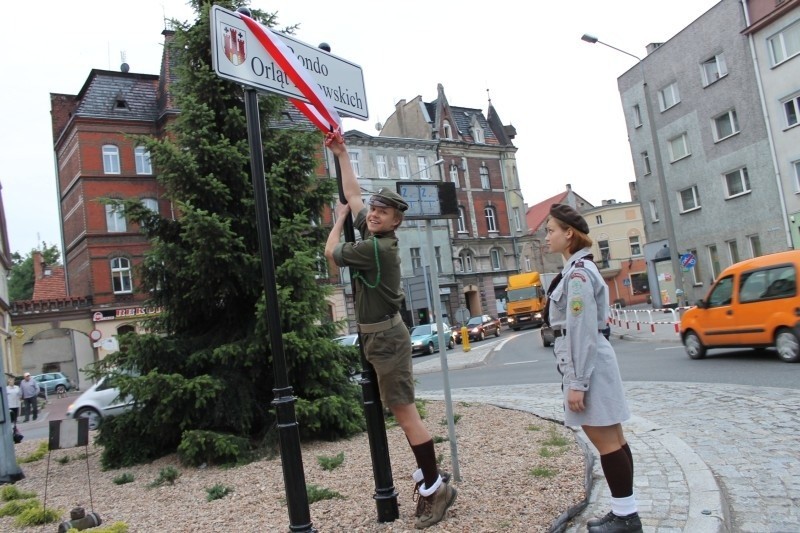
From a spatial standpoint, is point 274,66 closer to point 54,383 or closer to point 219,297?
point 219,297

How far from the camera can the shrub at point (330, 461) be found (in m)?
5.82

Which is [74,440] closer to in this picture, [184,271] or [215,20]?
[184,271]

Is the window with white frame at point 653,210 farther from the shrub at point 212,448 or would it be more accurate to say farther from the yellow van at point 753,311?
the shrub at point 212,448

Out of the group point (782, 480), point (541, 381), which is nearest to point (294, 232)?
point (782, 480)

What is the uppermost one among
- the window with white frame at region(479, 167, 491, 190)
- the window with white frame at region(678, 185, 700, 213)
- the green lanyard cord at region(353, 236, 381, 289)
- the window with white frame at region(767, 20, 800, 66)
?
the window with white frame at region(479, 167, 491, 190)

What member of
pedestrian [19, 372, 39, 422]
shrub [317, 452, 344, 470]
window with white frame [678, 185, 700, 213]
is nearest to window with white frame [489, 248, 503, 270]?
window with white frame [678, 185, 700, 213]

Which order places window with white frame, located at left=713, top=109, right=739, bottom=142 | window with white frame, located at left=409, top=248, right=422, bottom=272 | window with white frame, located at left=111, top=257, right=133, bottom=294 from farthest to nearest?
window with white frame, located at left=409, top=248, right=422, bottom=272 < window with white frame, located at left=111, top=257, right=133, bottom=294 < window with white frame, located at left=713, top=109, right=739, bottom=142

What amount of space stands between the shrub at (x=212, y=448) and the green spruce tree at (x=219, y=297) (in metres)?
0.02

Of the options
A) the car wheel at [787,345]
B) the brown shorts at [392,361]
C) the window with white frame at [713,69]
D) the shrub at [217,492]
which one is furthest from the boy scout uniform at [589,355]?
the window with white frame at [713,69]

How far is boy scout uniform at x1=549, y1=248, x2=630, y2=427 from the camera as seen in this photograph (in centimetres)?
336

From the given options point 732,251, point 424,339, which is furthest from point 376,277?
point 732,251

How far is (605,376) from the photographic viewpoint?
342cm

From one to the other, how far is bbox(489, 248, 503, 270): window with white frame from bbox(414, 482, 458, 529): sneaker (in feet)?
166

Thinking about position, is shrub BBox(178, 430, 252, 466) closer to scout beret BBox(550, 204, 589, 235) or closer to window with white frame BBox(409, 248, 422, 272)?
scout beret BBox(550, 204, 589, 235)
